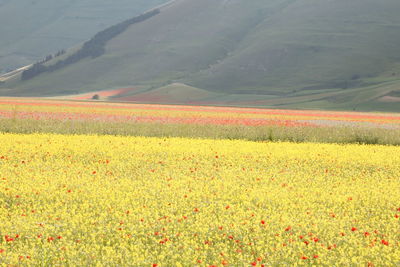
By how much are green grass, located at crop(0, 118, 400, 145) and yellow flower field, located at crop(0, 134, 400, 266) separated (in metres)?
8.97

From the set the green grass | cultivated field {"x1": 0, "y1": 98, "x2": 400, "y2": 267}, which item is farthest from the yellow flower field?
the green grass

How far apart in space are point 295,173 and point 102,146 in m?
9.01

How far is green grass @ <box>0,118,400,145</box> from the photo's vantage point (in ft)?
105

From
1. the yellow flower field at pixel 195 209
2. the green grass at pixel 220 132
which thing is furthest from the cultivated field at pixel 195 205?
the green grass at pixel 220 132

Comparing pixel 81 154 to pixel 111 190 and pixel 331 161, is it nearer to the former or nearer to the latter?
pixel 111 190

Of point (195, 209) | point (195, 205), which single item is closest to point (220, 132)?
point (195, 205)

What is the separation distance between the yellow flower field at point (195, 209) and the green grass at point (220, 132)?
8970mm

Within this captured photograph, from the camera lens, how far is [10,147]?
77.2ft

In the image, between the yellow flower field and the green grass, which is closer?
the yellow flower field

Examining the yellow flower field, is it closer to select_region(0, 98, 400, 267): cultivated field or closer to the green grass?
select_region(0, 98, 400, 267): cultivated field

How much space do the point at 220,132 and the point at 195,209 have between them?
2107cm

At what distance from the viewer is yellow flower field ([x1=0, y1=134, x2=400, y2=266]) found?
10.6 m

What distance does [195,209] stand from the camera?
1289 cm

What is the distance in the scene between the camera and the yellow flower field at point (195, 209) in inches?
419
